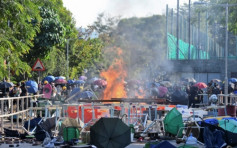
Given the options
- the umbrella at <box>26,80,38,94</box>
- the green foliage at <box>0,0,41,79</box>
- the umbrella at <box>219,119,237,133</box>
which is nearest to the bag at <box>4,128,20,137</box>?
the green foliage at <box>0,0,41,79</box>

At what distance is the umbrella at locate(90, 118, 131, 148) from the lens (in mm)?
13664

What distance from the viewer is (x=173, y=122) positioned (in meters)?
16.7

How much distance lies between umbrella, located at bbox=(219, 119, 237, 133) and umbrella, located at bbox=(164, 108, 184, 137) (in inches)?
79.7

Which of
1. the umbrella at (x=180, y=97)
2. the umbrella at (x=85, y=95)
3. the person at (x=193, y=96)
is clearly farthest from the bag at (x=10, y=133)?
the person at (x=193, y=96)

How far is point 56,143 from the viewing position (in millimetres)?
15195

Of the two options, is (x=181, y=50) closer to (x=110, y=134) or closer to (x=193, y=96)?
(x=193, y=96)

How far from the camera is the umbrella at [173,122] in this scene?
54.6 ft

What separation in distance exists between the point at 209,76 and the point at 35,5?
4109cm

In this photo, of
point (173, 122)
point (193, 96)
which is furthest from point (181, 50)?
point (173, 122)

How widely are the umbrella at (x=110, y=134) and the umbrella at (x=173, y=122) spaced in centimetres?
305

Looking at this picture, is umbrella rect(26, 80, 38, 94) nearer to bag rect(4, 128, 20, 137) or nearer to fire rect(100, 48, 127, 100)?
fire rect(100, 48, 127, 100)

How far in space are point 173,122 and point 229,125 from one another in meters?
2.35

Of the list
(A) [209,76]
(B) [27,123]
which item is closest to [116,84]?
(B) [27,123]

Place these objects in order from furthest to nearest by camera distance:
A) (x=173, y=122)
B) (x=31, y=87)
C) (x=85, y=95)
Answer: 1. (x=31, y=87)
2. (x=85, y=95)
3. (x=173, y=122)
